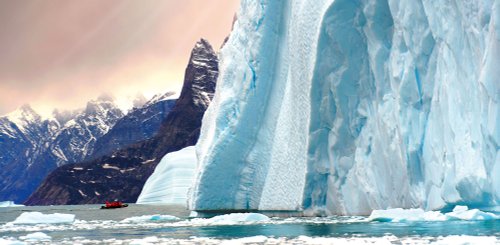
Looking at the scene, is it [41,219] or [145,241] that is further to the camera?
[41,219]

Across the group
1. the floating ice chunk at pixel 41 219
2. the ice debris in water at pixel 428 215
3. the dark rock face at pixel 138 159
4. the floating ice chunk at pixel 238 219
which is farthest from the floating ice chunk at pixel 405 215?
the dark rock face at pixel 138 159

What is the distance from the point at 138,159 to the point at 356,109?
143436 mm

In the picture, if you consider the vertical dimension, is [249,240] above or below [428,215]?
below

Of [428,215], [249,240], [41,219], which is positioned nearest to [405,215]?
[428,215]

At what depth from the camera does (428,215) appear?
22.2 m

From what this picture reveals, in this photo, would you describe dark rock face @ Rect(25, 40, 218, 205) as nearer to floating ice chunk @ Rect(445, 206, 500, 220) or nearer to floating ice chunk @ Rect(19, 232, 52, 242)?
floating ice chunk @ Rect(19, 232, 52, 242)

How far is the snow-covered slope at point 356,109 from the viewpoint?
70.7 feet

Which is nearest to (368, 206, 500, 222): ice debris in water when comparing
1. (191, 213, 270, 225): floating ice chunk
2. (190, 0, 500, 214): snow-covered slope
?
(190, 0, 500, 214): snow-covered slope

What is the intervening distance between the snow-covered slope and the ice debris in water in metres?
0.42

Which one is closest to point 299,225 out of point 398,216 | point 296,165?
point 398,216

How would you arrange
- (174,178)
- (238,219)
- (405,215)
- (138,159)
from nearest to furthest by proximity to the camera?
1. (405,215)
2. (238,219)
3. (174,178)
4. (138,159)

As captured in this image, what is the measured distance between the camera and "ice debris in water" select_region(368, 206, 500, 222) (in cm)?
2111

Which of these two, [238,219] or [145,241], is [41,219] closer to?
[238,219]

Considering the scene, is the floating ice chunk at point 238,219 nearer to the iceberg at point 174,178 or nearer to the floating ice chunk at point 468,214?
the floating ice chunk at point 468,214
